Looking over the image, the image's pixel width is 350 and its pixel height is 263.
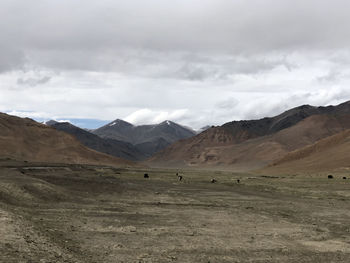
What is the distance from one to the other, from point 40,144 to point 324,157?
99.2 m

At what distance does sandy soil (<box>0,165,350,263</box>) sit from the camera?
15484mm

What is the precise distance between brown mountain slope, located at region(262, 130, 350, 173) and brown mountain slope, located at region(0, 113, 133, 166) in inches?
2724

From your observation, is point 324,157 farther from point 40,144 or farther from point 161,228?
point 161,228

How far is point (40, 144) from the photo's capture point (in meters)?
148

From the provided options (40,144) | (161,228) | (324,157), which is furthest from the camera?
(40,144)

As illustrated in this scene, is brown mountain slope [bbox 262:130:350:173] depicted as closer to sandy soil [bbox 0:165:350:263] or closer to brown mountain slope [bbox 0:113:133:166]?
sandy soil [bbox 0:165:350:263]

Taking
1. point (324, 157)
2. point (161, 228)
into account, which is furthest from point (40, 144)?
point (161, 228)

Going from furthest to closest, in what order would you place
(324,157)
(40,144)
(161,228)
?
(40,144)
(324,157)
(161,228)

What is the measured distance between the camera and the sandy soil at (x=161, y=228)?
50.8ft

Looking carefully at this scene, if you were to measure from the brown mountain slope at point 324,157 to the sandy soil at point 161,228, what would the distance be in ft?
224

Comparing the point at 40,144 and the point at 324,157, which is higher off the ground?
the point at 40,144

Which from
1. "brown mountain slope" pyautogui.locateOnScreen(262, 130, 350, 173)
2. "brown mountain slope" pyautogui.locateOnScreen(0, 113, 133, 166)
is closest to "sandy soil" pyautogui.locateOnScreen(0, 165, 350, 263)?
"brown mountain slope" pyautogui.locateOnScreen(262, 130, 350, 173)

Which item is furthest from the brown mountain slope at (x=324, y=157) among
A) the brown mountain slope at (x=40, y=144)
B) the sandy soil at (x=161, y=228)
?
the brown mountain slope at (x=40, y=144)

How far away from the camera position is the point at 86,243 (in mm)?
17266
